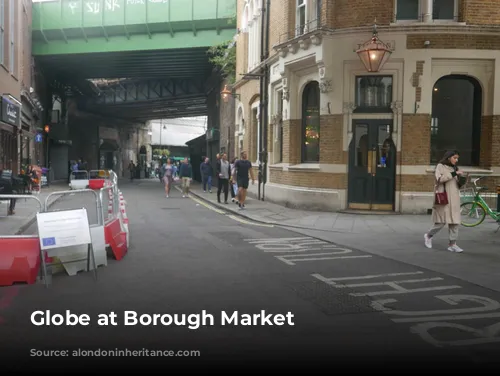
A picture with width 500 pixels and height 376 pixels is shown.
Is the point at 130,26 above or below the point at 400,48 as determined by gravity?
above

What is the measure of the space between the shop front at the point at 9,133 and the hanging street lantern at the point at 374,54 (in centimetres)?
1451

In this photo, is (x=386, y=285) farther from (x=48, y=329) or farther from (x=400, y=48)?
(x=400, y=48)

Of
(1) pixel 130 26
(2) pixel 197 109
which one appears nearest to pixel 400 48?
(1) pixel 130 26

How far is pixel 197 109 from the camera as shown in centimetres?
5291

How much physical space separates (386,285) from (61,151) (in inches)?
1593

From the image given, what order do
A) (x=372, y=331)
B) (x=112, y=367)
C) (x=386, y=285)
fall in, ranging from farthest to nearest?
(x=386, y=285), (x=372, y=331), (x=112, y=367)

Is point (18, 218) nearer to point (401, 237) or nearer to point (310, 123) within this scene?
point (401, 237)

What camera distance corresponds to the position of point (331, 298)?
19.5ft

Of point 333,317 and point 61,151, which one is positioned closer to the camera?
point 333,317

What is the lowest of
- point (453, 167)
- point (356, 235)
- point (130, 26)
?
point (356, 235)

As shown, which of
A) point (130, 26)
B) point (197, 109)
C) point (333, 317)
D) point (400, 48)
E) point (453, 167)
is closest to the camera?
point (333, 317)

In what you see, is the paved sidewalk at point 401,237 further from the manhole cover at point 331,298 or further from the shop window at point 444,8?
the shop window at point 444,8

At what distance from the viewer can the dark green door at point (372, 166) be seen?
15.1m

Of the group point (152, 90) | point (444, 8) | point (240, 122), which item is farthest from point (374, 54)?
point (152, 90)
